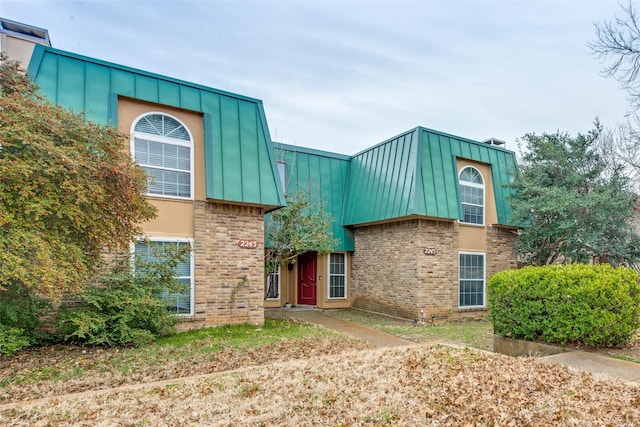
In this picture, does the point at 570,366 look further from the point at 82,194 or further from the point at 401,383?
the point at 82,194

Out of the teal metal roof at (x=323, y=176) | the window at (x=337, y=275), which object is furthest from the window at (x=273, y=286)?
the teal metal roof at (x=323, y=176)

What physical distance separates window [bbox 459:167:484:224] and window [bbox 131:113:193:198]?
9001 mm

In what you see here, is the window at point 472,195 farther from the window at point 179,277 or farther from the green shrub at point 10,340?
the green shrub at point 10,340

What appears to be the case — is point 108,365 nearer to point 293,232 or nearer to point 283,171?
point 293,232

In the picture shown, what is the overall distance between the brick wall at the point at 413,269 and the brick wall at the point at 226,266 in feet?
15.8

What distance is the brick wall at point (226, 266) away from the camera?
9109mm

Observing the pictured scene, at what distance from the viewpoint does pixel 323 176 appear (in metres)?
14.6

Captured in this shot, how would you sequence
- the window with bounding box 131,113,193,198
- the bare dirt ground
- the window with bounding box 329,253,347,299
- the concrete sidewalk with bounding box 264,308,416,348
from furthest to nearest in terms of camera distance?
the window with bounding box 329,253,347,299 < the window with bounding box 131,113,193,198 < the concrete sidewalk with bounding box 264,308,416,348 < the bare dirt ground

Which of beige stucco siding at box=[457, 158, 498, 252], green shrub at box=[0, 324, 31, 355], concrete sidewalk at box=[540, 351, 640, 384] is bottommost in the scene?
concrete sidewalk at box=[540, 351, 640, 384]

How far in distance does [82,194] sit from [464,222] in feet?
37.1

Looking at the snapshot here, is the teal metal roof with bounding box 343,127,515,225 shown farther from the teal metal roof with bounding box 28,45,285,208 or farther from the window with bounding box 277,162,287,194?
the teal metal roof with bounding box 28,45,285,208

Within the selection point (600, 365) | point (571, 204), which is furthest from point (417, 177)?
point (600, 365)

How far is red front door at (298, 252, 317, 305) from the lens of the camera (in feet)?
48.0

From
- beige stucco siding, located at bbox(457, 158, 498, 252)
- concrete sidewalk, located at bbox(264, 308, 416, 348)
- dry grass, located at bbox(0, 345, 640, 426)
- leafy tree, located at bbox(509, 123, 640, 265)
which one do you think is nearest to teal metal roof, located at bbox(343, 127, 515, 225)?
beige stucco siding, located at bbox(457, 158, 498, 252)
